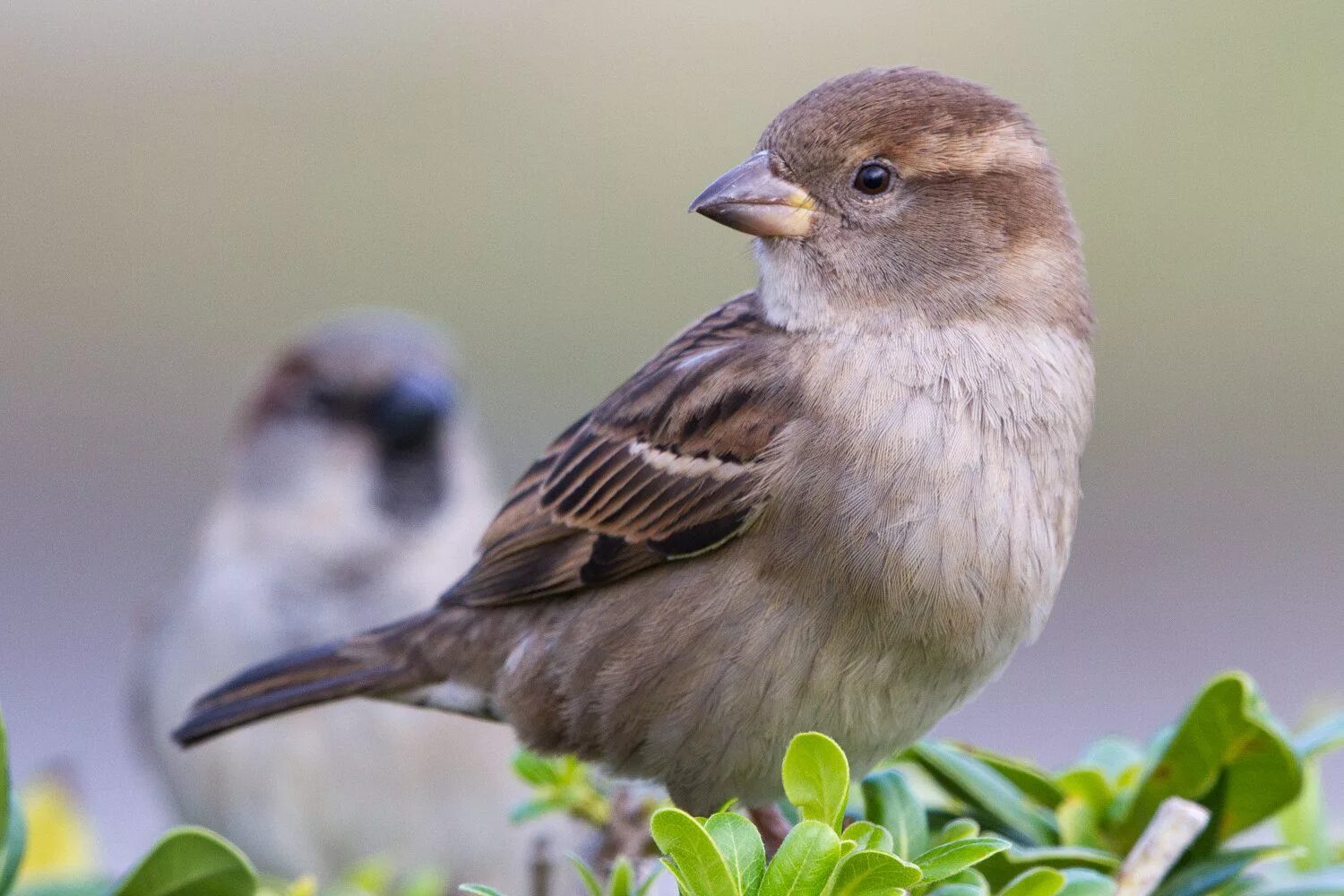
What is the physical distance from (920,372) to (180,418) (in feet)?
17.0

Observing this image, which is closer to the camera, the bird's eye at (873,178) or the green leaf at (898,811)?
the green leaf at (898,811)

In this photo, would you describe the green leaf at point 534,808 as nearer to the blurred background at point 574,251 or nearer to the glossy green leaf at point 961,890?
the glossy green leaf at point 961,890

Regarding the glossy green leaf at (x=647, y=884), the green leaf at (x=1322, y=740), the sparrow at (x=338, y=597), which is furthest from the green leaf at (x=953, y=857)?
the sparrow at (x=338, y=597)

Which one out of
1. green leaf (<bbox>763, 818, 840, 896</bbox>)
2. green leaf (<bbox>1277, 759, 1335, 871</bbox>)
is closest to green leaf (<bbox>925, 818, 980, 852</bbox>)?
green leaf (<bbox>763, 818, 840, 896</bbox>)

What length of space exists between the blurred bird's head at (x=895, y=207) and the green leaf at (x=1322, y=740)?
0.55 metres

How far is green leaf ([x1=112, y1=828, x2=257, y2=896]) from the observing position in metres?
1.39

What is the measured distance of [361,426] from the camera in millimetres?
3836

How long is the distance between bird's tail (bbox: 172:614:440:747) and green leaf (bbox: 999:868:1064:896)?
41.5 inches

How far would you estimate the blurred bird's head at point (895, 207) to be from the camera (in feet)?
6.50

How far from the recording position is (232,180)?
729 centimetres

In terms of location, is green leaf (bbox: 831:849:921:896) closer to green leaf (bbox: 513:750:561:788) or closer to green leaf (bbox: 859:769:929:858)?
green leaf (bbox: 859:769:929:858)

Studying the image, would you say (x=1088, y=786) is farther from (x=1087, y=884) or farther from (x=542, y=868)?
(x=542, y=868)

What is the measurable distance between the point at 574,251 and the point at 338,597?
3.60 meters

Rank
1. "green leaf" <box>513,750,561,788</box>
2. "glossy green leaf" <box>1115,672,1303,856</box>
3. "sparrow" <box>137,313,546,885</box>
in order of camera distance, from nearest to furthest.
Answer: "glossy green leaf" <box>1115,672,1303,856</box> < "green leaf" <box>513,750,561,788</box> < "sparrow" <box>137,313,546,885</box>
